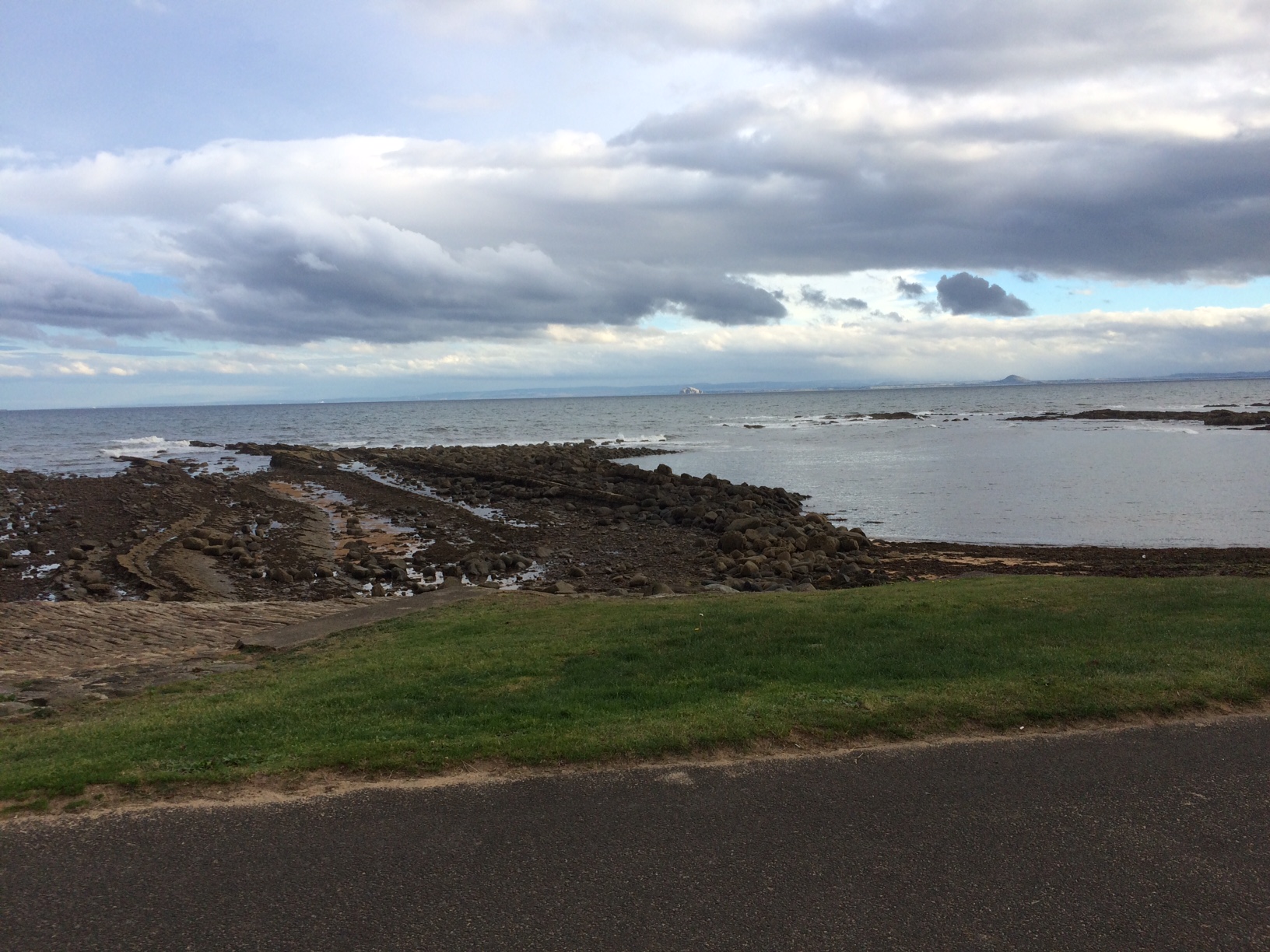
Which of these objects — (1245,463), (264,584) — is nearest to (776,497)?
(264,584)

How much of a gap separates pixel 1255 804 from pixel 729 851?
3.74m

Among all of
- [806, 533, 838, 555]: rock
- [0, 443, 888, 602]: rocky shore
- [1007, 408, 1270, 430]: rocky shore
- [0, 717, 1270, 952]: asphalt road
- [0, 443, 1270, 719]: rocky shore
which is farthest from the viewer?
[1007, 408, 1270, 430]: rocky shore

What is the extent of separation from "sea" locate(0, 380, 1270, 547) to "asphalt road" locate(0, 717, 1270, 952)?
22.2 meters

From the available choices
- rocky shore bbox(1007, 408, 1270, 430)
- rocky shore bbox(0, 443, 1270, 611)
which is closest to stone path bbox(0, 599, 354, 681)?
rocky shore bbox(0, 443, 1270, 611)

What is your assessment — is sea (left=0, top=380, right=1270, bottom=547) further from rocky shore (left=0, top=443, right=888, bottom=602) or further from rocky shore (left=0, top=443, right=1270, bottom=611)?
rocky shore (left=0, top=443, right=888, bottom=602)

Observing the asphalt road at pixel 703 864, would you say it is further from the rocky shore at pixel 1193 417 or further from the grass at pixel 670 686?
the rocky shore at pixel 1193 417

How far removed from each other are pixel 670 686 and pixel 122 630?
11.1 m

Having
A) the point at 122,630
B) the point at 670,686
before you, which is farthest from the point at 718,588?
the point at 122,630

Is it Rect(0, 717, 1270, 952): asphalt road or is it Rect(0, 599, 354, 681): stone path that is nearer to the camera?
Rect(0, 717, 1270, 952): asphalt road

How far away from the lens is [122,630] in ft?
48.6

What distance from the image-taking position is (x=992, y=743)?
281 inches

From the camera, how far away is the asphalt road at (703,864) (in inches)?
179

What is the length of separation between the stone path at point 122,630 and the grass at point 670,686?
269 cm

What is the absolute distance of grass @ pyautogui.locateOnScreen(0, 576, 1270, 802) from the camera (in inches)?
279
